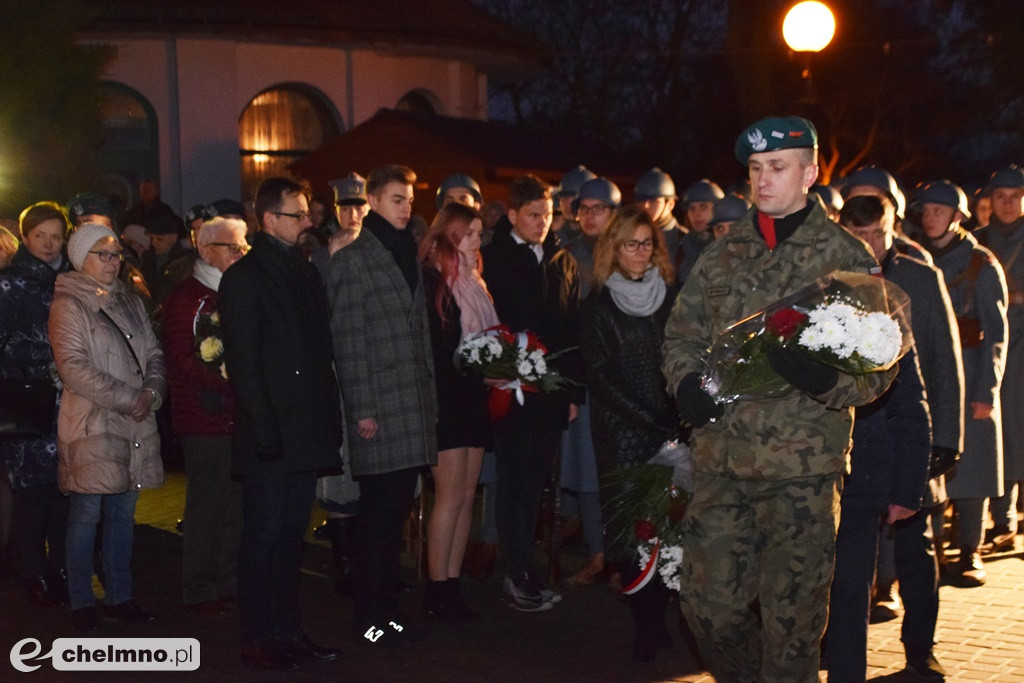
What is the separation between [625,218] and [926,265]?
1.60 metres

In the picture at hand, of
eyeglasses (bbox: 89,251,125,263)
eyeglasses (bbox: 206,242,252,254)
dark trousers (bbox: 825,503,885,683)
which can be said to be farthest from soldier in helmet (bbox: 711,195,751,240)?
dark trousers (bbox: 825,503,885,683)

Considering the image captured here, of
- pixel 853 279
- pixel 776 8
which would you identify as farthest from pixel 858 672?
pixel 776 8

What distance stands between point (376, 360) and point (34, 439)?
2450 millimetres

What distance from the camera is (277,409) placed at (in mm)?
6988

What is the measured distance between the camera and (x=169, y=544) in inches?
402

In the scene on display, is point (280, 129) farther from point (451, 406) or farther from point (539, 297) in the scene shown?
point (451, 406)

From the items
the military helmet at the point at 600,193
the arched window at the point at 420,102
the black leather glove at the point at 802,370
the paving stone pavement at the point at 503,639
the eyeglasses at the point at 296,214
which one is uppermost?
the arched window at the point at 420,102

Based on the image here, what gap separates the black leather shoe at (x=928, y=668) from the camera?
6.89 metres

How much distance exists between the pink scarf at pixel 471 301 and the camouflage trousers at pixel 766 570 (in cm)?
283

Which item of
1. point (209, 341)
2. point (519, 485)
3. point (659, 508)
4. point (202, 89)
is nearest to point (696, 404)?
point (659, 508)

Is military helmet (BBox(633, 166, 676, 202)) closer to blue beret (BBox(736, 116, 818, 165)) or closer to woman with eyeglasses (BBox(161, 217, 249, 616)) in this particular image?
woman with eyeglasses (BBox(161, 217, 249, 616))

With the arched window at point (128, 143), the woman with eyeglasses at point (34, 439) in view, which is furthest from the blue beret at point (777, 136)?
the arched window at point (128, 143)

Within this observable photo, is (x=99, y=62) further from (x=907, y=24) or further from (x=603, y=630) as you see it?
(x=907, y=24)

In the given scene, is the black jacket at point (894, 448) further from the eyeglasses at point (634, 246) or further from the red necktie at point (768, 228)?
the eyeglasses at point (634, 246)
